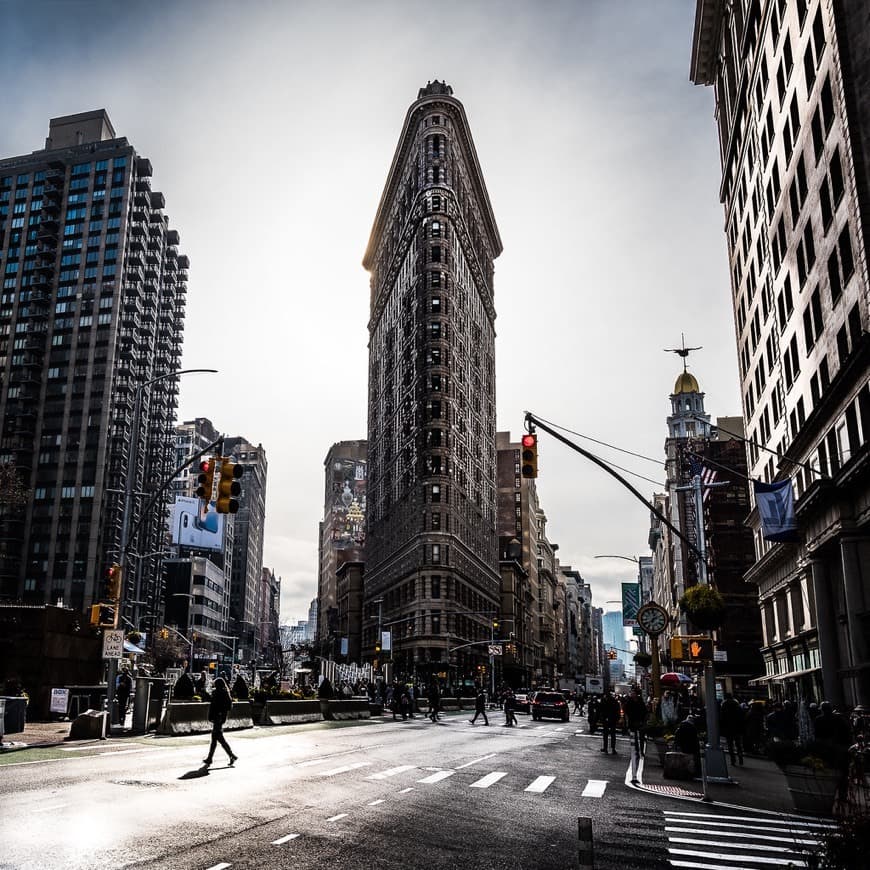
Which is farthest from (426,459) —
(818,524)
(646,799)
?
(646,799)

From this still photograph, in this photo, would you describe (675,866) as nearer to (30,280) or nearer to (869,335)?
(869,335)

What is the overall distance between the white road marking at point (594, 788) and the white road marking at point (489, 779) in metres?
1.94

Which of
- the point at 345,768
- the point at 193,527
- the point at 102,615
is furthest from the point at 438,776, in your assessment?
the point at 193,527

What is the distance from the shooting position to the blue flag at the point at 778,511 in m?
31.2

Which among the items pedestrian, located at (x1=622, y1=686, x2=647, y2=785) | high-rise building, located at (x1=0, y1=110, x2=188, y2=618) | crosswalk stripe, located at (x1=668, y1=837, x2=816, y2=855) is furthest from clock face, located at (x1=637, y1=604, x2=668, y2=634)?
high-rise building, located at (x1=0, y1=110, x2=188, y2=618)

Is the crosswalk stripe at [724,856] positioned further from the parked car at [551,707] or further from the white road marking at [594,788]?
the parked car at [551,707]

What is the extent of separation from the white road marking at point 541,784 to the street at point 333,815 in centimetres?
3

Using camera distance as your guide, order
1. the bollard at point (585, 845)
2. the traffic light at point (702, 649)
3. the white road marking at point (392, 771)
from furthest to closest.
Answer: the traffic light at point (702, 649)
the white road marking at point (392, 771)
the bollard at point (585, 845)

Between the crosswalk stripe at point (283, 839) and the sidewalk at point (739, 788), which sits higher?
the crosswalk stripe at point (283, 839)

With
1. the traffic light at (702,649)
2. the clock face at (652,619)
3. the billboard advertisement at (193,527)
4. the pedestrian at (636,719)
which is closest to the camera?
the traffic light at (702,649)

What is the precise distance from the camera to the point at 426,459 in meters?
109

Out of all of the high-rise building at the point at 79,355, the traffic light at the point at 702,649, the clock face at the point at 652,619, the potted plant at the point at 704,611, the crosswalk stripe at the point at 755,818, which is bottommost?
the crosswalk stripe at the point at 755,818

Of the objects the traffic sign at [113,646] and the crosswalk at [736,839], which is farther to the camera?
the traffic sign at [113,646]

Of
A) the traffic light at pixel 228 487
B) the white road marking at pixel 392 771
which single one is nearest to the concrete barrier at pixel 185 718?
the traffic light at pixel 228 487
